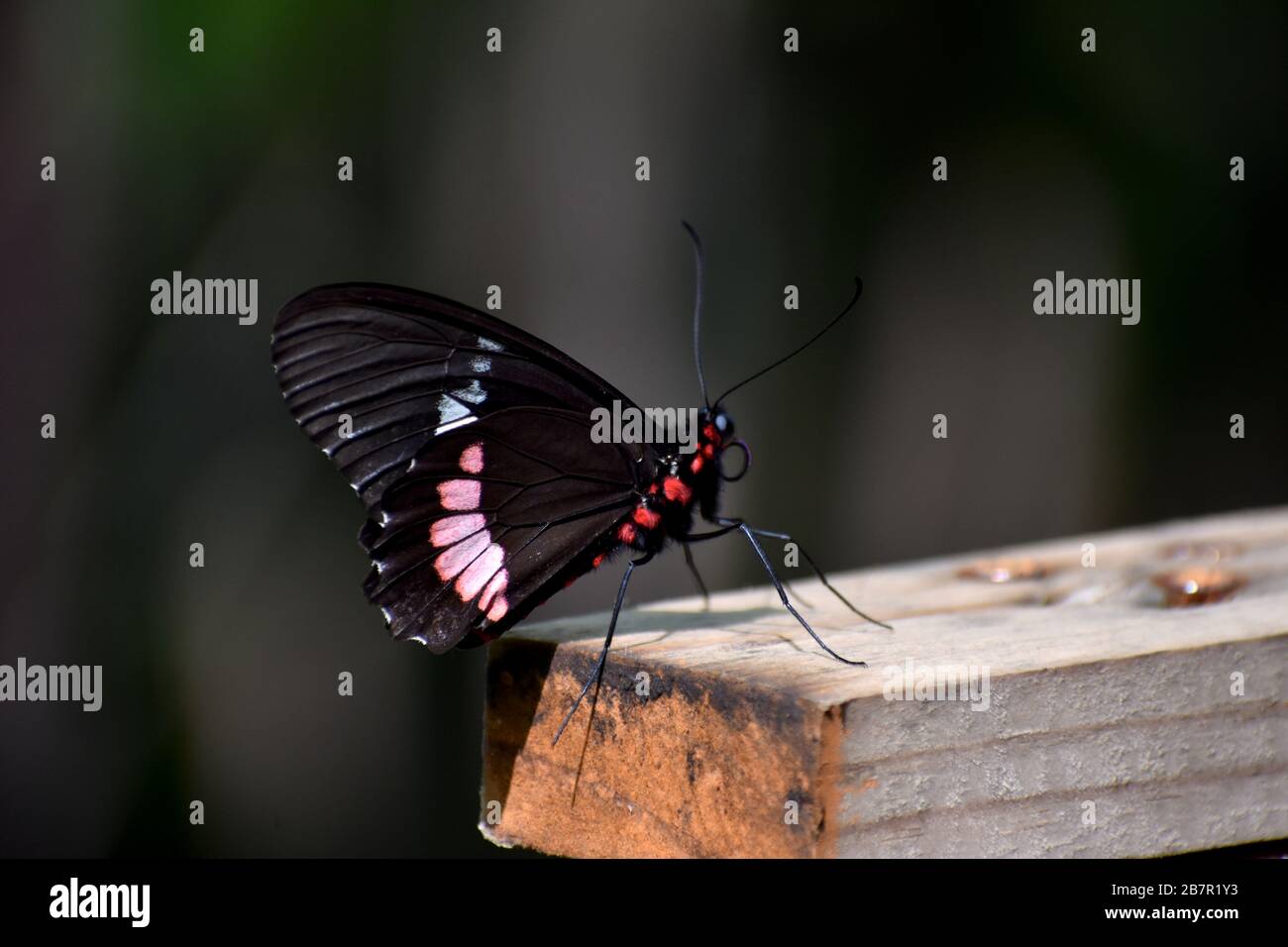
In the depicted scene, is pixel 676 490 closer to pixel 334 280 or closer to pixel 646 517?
pixel 646 517

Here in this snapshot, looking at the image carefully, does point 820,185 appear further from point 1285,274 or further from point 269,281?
point 1285,274

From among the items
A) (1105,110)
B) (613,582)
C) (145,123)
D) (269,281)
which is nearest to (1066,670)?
(613,582)

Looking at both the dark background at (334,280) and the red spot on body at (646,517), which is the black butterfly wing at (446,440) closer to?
the red spot on body at (646,517)

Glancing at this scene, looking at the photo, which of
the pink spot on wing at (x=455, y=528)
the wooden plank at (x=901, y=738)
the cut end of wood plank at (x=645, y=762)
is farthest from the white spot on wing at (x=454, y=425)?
the cut end of wood plank at (x=645, y=762)

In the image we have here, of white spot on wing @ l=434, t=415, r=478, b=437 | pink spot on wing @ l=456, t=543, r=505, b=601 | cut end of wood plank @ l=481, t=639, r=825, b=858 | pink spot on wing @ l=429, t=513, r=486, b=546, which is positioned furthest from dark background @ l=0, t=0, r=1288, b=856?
cut end of wood plank @ l=481, t=639, r=825, b=858

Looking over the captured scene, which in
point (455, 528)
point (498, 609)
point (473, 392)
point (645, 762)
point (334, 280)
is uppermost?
point (334, 280)

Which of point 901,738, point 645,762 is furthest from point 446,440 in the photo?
point 901,738
